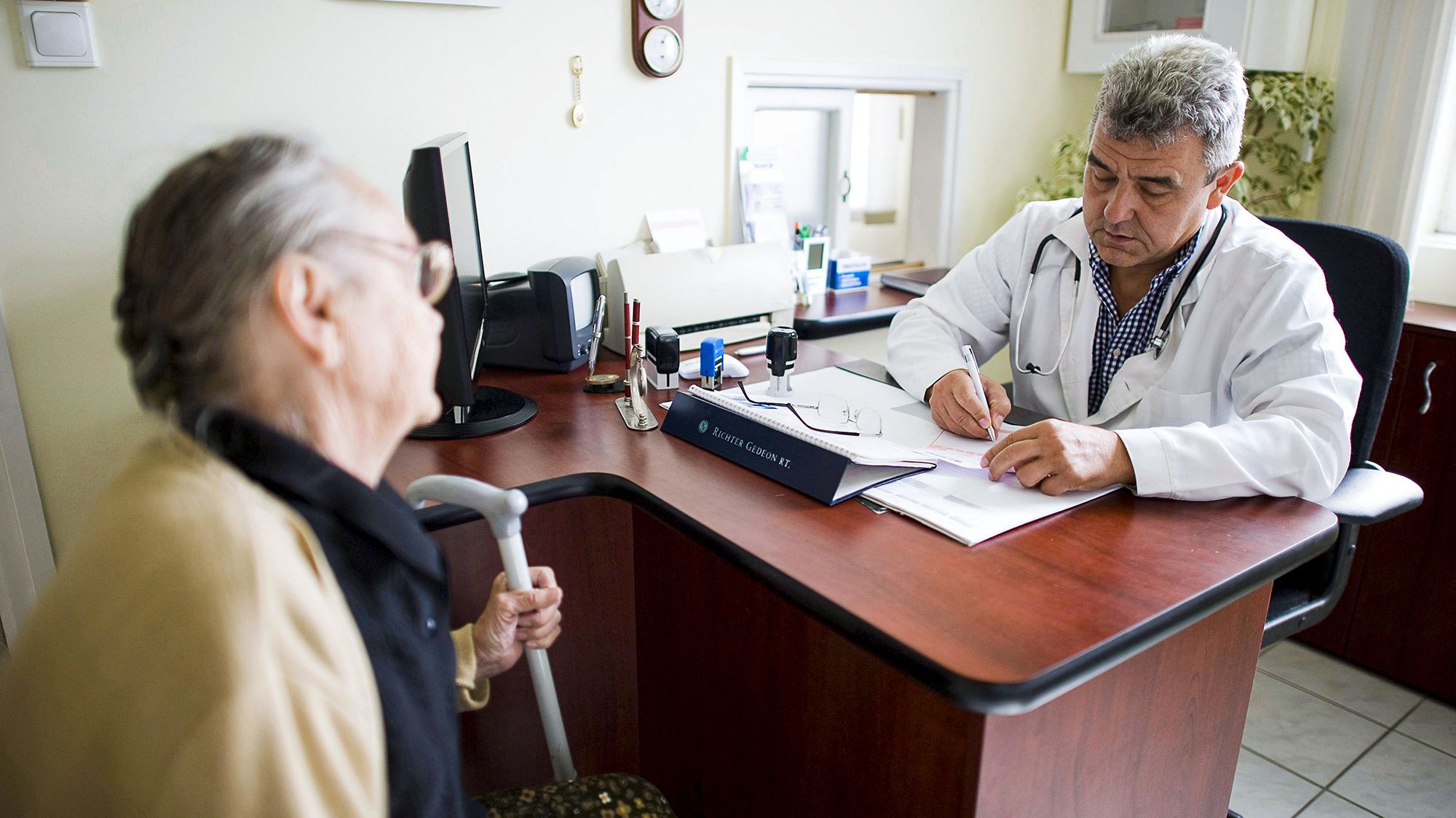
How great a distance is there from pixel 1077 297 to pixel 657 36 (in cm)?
109

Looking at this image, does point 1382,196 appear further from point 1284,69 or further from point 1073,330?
point 1073,330

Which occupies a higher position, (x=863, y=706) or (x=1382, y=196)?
(x=1382, y=196)

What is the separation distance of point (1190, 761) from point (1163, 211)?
33.3 inches

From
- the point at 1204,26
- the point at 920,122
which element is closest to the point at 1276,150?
the point at 1204,26

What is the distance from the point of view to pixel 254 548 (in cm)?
63

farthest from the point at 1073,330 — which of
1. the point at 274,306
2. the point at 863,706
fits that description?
the point at 274,306

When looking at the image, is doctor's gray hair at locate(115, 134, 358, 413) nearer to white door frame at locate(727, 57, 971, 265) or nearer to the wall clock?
the wall clock

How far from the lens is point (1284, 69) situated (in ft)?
8.30

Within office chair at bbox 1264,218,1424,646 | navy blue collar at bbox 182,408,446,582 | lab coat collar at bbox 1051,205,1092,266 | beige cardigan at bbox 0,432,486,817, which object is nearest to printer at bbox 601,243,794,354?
lab coat collar at bbox 1051,205,1092,266

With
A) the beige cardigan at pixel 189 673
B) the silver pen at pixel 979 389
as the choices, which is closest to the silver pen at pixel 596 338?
the silver pen at pixel 979 389

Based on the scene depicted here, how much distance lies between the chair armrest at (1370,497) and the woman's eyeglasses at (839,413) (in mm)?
675

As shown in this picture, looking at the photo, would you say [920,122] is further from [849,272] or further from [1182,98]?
[1182,98]

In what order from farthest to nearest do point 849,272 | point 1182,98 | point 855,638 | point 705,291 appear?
1. point 849,272
2. point 705,291
3. point 1182,98
4. point 855,638

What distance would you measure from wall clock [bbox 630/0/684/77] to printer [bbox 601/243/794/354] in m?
0.44
